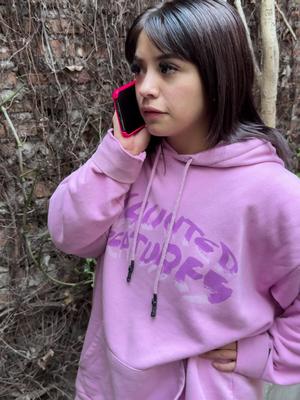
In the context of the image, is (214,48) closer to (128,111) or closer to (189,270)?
(128,111)

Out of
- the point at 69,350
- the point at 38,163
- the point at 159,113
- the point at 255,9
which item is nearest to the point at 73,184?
the point at 159,113

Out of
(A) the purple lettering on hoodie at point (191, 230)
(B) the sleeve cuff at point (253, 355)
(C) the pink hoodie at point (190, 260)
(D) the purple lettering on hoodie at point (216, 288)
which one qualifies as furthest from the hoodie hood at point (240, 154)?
(B) the sleeve cuff at point (253, 355)

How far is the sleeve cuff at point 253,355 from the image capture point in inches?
40.6

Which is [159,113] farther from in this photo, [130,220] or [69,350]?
[69,350]

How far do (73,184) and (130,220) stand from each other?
18 centimetres

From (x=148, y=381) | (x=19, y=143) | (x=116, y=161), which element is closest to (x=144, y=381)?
(x=148, y=381)

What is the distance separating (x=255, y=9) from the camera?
231cm

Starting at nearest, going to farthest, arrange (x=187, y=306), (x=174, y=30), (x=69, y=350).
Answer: (x=174, y=30)
(x=187, y=306)
(x=69, y=350)

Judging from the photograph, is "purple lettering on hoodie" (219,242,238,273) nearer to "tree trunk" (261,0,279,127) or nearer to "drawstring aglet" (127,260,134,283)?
"drawstring aglet" (127,260,134,283)

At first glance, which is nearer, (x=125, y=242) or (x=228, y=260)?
(x=228, y=260)

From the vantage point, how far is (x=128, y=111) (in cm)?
105

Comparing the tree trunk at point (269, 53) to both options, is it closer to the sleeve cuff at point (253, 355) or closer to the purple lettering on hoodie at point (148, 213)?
the purple lettering on hoodie at point (148, 213)

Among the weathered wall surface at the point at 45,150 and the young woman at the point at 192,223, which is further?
the weathered wall surface at the point at 45,150

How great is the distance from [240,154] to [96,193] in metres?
0.36
